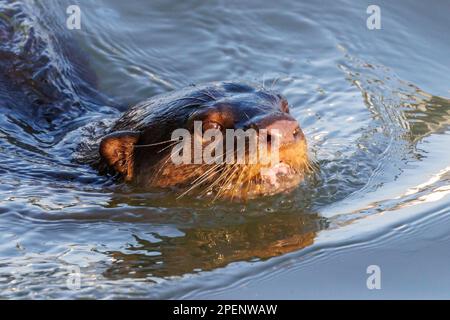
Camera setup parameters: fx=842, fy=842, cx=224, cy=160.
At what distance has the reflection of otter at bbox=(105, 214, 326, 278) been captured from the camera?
3930 mm

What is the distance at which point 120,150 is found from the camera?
4.84 meters

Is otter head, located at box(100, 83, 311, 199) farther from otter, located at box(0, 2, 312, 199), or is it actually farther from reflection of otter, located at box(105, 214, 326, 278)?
reflection of otter, located at box(105, 214, 326, 278)

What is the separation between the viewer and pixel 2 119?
588 centimetres

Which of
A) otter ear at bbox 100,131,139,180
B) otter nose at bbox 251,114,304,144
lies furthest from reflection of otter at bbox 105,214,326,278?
otter ear at bbox 100,131,139,180

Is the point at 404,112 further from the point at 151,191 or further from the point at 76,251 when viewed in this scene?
the point at 76,251

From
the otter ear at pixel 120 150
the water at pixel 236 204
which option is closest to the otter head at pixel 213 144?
the otter ear at pixel 120 150

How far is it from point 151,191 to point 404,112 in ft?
8.28

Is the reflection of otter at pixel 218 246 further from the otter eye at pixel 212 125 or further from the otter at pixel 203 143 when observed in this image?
the otter eye at pixel 212 125

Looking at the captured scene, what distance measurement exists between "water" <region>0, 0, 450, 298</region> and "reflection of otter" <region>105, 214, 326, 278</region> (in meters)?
0.01

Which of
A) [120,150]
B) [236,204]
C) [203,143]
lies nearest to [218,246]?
[236,204]

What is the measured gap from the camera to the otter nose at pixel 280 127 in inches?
166

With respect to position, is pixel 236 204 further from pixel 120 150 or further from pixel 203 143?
pixel 120 150

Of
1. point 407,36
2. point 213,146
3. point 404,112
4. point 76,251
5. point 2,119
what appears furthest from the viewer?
point 407,36
